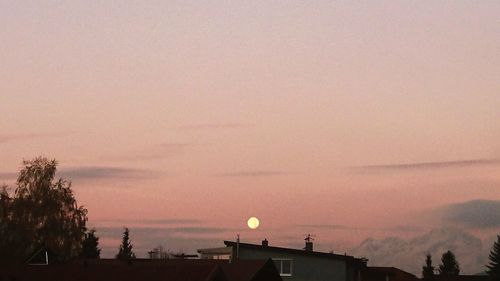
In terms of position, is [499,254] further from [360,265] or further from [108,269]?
[108,269]

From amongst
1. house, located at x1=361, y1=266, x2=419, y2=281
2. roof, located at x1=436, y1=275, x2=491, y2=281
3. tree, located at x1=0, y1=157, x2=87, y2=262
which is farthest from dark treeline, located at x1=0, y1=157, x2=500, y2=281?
roof, located at x1=436, y1=275, x2=491, y2=281

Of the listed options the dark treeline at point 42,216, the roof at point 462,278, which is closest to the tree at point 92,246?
the dark treeline at point 42,216

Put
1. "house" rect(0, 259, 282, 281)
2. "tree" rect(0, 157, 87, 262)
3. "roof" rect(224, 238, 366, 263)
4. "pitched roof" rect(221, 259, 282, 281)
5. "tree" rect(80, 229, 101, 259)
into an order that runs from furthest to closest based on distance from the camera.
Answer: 1. "tree" rect(80, 229, 101, 259)
2. "tree" rect(0, 157, 87, 262)
3. "roof" rect(224, 238, 366, 263)
4. "pitched roof" rect(221, 259, 282, 281)
5. "house" rect(0, 259, 282, 281)

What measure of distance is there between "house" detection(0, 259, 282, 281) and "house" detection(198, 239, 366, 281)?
54.9ft

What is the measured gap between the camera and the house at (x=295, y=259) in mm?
82875

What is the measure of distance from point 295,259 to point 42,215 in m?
37.6

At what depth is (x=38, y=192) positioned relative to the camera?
108188 mm

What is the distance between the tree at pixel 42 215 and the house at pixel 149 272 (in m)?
42.9

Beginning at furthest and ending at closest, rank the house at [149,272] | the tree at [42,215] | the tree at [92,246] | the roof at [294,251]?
the tree at [92,246]
the tree at [42,215]
the roof at [294,251]
the house at [149,272]

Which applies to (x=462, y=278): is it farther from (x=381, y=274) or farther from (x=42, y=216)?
(x=42, y=216)

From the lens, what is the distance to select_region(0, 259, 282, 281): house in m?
57.6

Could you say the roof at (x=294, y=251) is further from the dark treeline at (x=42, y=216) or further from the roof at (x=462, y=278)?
the roof at (x=462, y=278)

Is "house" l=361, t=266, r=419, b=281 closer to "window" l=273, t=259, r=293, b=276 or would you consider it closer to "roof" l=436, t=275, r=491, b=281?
"window" l=273, t=259, r=293, b=276

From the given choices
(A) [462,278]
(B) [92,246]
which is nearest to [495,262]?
(A) [462,278]
